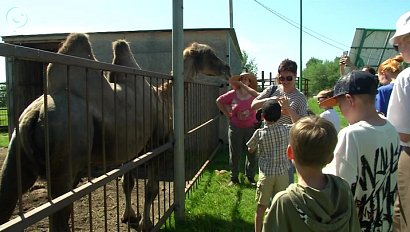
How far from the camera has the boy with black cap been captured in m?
2.34

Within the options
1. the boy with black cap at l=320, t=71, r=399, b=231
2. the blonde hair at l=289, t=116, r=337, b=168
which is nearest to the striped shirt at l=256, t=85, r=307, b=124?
the boy with black cap at l=320, t=71, r=399, b=231

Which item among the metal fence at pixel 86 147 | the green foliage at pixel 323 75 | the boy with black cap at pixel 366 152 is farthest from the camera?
the green foliage at pixel 323 75

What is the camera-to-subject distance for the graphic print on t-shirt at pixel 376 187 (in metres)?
2.39

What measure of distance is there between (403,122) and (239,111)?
4.34m

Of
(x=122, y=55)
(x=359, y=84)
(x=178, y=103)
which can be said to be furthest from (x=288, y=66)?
(x=122, y=55)

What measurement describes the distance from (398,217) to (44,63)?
252 centimetres

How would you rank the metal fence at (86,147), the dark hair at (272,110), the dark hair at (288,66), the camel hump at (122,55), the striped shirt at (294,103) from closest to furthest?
the metal fence at (86,147), the dark hair at (272,110), the dark hair at (288,66), the striped shirt at (294,103), the camel hump at (122,55)

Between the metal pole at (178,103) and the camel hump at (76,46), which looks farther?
the metal pole at (178,103)

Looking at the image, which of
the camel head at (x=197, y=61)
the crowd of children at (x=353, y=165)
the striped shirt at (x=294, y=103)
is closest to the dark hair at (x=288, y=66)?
the striped shirt at (x=294, y=103)

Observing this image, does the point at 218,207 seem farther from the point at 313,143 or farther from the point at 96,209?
the point at 313,143

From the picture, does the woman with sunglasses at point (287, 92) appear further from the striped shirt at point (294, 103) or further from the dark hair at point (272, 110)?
the dark hair at point (272, 110)

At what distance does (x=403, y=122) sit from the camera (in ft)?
9.23

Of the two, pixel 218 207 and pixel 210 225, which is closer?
pixel 210 225

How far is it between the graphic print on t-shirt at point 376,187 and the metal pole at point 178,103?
286 centimetres
